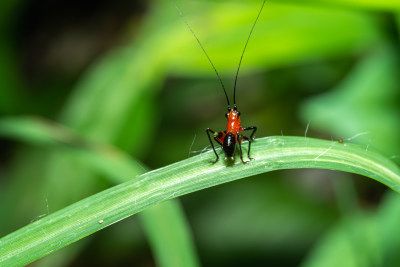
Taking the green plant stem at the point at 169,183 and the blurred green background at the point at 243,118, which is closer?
the green plant stem at the point at 169,183

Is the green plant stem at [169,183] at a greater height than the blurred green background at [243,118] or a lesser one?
lesser

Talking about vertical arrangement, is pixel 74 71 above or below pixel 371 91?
above

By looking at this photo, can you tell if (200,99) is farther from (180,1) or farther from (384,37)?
(384,37)

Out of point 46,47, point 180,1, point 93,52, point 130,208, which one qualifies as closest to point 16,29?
point 46,47

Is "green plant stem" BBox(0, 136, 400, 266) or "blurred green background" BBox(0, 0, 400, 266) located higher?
"blurred green background" BBox(0, 0, 400, 266)
